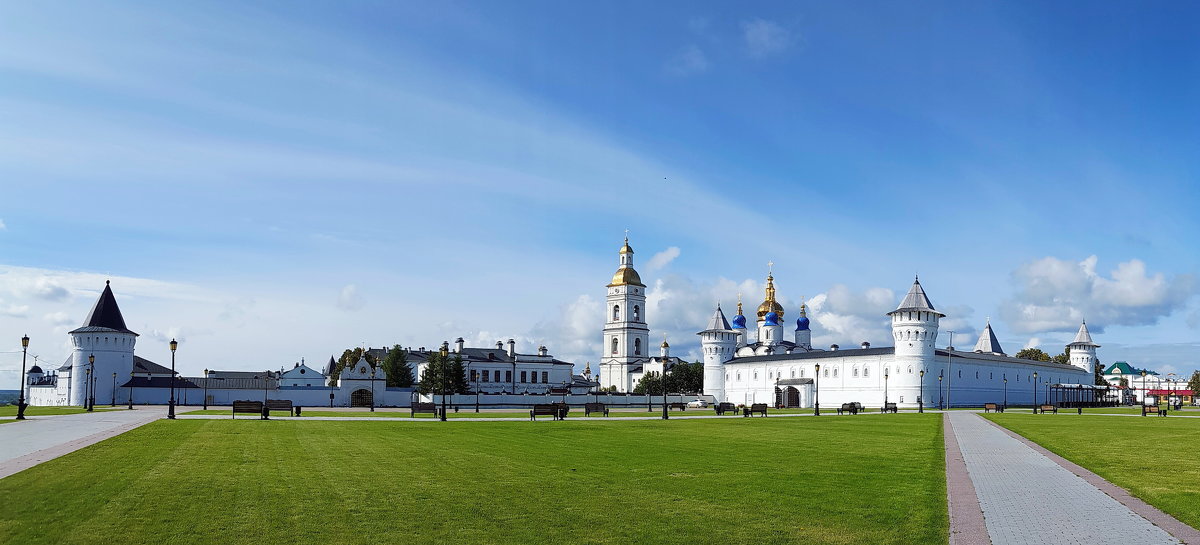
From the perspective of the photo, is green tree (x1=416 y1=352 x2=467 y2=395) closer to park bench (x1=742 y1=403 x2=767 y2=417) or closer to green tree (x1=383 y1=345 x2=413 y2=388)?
green tree (x1=383 y1=345 x2=413 y2=388)

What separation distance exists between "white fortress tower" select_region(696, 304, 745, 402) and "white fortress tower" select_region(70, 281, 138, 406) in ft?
222

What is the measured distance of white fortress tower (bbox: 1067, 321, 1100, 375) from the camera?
389ft

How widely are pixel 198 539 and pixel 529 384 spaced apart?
118062 millimetres

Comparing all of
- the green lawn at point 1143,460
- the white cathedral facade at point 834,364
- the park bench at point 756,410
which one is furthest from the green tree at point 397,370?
the green lawn at point 1143,460

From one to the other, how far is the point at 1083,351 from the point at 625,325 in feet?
209

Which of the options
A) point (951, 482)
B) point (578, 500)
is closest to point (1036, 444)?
point (951, 482)

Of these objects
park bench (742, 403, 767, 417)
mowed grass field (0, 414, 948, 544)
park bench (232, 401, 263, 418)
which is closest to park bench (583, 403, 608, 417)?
park bench (742, 403, 767, 417)

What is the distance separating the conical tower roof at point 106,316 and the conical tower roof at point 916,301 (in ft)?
Result: 255

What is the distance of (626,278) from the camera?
129 m

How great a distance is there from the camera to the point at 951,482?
15.5m

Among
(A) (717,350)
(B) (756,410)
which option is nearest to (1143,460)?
(B) (756,410)

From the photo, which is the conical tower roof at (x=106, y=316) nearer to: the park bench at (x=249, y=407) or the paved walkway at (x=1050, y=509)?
the park bench at (x=249, y=407)

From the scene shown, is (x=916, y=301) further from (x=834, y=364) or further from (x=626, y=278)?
(x=626, y=278)

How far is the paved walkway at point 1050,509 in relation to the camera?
34.3ft
